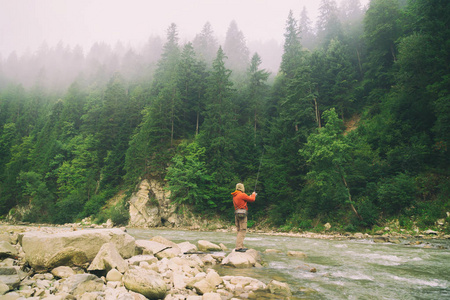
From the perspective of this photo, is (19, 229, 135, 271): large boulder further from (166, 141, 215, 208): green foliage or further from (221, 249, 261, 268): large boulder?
(166, 141, 215, 208): green foliage

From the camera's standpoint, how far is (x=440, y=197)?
1365 centimetres

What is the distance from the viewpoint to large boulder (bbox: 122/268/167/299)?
12.8 feet

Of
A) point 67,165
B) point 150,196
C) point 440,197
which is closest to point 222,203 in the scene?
point 150,196

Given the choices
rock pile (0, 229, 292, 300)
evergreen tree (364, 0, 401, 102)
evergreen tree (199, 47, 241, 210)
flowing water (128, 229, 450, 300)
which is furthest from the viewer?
evergreen tree (364, 0, 401, 102)

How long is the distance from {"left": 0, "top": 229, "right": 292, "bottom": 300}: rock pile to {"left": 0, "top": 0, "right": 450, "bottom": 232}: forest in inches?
486

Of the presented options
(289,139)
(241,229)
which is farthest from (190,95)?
(241,229)

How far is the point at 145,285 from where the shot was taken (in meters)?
3.93

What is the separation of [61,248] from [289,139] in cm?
2186

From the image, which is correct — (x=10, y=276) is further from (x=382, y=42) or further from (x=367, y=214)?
(x=382, y=42)

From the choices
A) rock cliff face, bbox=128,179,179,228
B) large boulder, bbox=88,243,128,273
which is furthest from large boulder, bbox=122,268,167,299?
rock cliff face, bbox=128,179,179,228

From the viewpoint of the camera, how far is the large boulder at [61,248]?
188 inches

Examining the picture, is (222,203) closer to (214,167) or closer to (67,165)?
(214,167)

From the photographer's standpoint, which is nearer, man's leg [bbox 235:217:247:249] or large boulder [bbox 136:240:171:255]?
large boulder [bbox 136:240:171:255]

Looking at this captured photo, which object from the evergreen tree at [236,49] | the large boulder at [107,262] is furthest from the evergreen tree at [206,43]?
the large boulder at [107,262]
